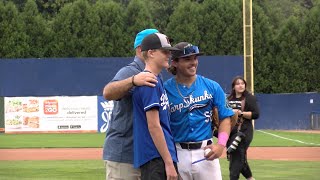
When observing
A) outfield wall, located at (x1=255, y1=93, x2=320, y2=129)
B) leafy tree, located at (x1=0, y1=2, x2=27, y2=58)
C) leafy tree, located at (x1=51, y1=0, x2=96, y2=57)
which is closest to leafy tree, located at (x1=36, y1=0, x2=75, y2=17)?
leafy tree, located at (x1=51, y1=0, x2=96, y2=57)

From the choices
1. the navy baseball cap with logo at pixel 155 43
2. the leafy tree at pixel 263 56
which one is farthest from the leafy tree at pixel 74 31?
the navy baseball cap with logo at pixel 155 43

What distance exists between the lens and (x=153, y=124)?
533 centimetres

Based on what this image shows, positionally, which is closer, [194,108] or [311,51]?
[194,108]

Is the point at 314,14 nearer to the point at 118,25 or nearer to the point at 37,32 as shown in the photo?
the point at 118,25

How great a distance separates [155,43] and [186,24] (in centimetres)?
3610

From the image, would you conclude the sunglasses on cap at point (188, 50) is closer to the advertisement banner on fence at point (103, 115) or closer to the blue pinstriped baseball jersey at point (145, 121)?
the blue pinstriped baseball jersey at point (145, 121)

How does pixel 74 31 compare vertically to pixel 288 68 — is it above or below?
above

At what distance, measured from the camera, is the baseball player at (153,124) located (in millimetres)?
5344

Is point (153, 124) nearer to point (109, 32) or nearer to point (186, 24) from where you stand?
point (109, 32)

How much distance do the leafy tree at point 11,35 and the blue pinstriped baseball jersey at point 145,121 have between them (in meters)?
35.1

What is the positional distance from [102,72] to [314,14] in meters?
13.3

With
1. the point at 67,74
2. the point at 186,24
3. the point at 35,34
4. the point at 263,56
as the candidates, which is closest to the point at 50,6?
the point at 35,34

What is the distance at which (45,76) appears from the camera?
34.0 meters

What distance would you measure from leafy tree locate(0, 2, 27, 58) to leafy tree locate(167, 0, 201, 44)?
8.26 metres
